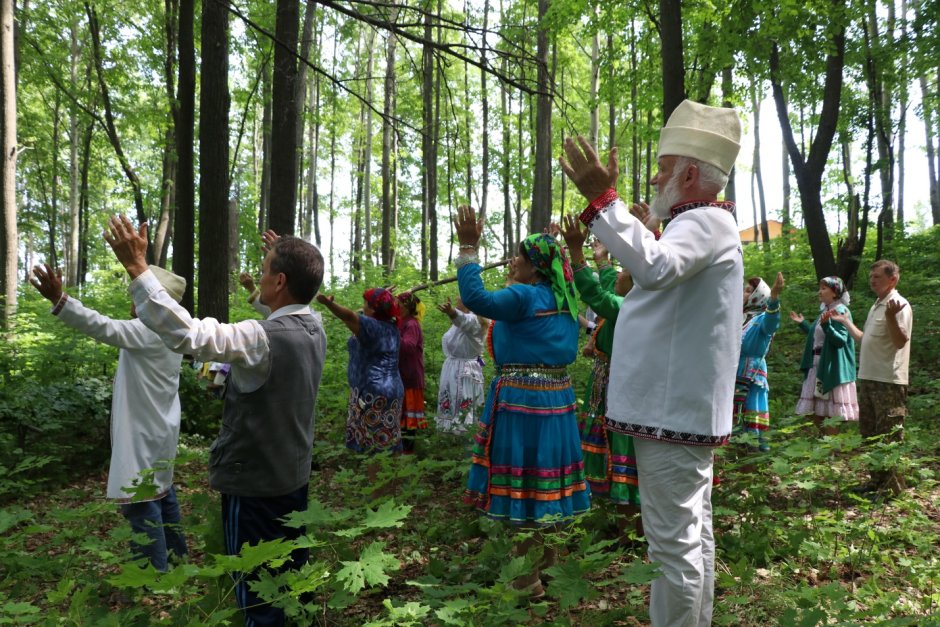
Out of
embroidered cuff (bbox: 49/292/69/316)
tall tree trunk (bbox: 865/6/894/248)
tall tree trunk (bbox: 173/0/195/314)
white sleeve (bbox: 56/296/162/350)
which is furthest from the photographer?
tall tree trunk (bbox: 865/6/894/248)

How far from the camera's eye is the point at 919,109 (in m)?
18.6

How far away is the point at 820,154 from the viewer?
1219 cm

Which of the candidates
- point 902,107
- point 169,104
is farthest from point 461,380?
point 902,107

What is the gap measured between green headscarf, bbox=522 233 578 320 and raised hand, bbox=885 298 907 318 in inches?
154

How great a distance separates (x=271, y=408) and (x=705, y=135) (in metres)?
2.23

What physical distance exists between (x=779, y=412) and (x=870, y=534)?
4.35 metres

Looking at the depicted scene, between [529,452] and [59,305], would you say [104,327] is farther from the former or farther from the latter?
[529,452]

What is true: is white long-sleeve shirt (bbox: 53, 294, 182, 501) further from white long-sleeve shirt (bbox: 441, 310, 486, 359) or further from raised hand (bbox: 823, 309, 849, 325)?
raised hand (bbox: 823, 309, 849, 325)

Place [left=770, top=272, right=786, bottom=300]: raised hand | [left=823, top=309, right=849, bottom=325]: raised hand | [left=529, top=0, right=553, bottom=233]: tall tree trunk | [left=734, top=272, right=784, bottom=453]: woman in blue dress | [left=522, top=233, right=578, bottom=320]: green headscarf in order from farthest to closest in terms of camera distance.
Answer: [left=529, top=0, right=553, bottom=233]: tall tree trunk, [left=823, top=309, right=849, bottom=325]: raised hand, [left=734, top=272, right=784, bottom=453]: woman in blue dress, [left=770, top=272, right=786, bottom=300]: raised hand, [left=522, top=233, right=578, bottom=320]: green headscarf

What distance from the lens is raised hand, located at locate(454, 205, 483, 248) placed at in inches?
136

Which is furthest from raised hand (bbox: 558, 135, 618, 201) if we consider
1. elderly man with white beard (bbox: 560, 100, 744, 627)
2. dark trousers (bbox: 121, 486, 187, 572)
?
dark trousers (bbox: 121, 486, 187, 572)

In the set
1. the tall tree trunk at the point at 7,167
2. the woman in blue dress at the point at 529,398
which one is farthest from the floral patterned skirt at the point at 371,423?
the tall tree trunk at the point at 7,167

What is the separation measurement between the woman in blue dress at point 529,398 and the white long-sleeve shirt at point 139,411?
2.08m

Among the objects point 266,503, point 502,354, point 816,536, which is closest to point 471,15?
point 502,354
